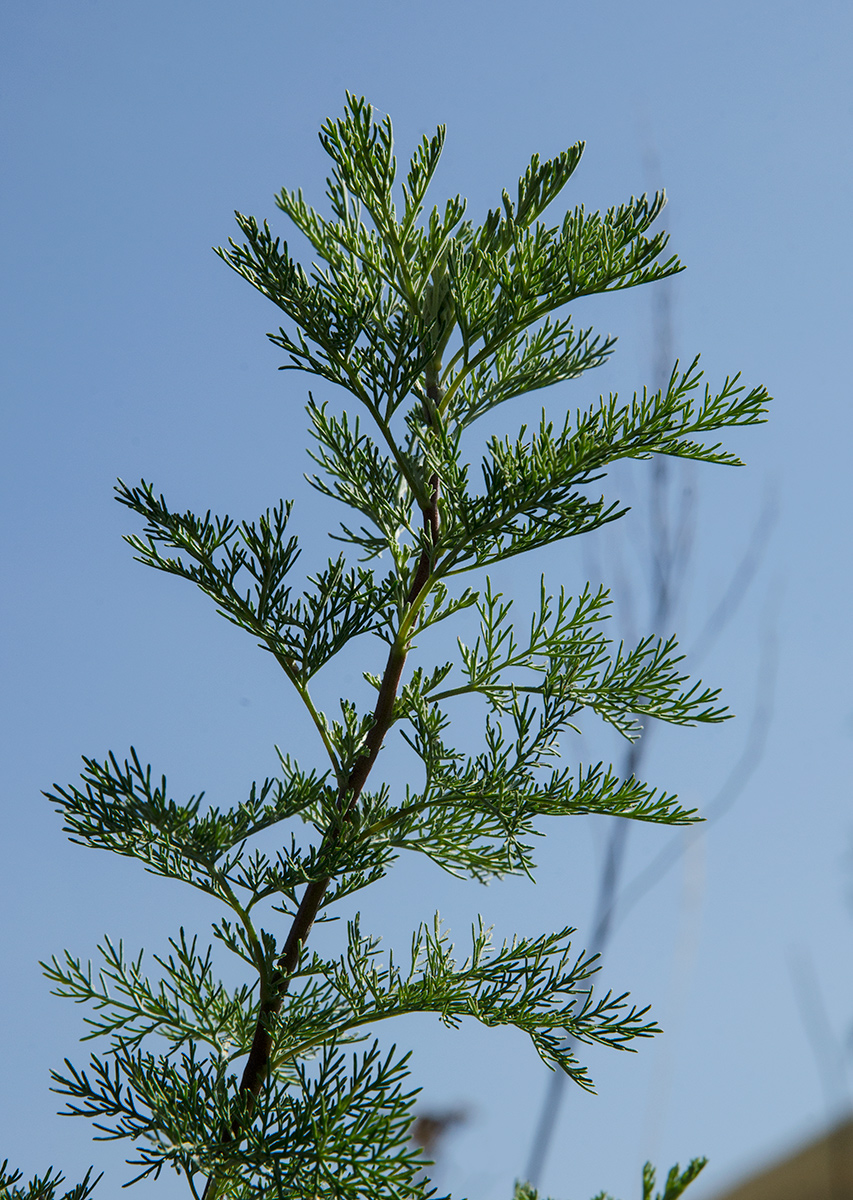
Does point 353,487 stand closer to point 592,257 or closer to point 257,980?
point 592,257

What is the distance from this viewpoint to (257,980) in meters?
1.53

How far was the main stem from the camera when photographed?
144cm

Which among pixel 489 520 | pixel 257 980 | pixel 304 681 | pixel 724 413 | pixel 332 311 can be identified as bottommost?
pixel 257 980

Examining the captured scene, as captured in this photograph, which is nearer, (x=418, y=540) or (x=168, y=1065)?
(x=168, y=1065)

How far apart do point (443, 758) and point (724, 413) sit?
658 mm

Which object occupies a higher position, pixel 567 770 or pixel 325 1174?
pixel 567 770

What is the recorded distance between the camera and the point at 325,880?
1444 mm

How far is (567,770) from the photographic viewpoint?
1500 mm

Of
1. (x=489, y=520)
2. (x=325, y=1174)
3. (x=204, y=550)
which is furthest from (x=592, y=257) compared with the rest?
(x=325, y=1174)

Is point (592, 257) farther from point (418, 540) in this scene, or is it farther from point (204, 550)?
point (204, 550)

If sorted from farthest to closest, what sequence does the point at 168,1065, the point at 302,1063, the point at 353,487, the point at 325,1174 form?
the point at 353,487 → the point at 302,1063 → the point at 168,1065 → the point at 325,1174

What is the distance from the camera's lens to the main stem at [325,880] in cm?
144

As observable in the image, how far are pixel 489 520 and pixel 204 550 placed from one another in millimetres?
437

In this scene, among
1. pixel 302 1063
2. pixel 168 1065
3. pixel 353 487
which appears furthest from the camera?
pixel 353 487
